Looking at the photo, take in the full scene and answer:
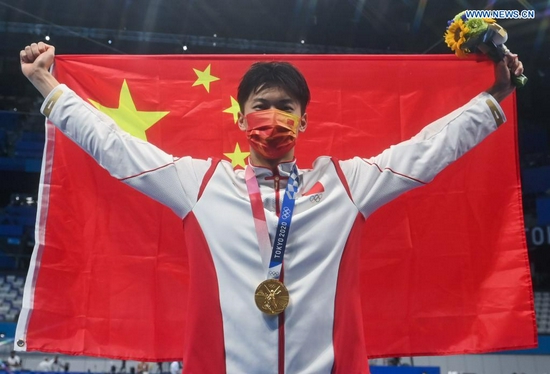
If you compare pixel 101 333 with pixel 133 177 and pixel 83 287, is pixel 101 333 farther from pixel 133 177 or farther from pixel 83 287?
pixel 133 177

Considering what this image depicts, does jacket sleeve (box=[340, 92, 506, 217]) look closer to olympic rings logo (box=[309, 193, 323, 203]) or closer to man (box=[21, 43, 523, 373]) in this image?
man (box=[21, 43, 523, 373])

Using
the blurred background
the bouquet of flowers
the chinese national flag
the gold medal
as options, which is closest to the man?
the gold medal

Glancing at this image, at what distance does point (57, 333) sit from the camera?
2.69 m

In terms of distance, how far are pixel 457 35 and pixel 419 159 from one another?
2.00 feet

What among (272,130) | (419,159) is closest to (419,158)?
(419,159)

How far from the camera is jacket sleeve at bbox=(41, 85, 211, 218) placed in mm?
1842

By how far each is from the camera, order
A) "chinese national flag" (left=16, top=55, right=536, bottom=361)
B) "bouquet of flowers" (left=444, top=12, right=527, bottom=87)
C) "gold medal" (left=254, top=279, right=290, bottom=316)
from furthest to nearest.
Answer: "chinese national flag" (left=16, top=55, right=536, bottom=361)
"bouquet of flowers" (left=444, top=12, right=527, bottom=87)
"gold medal" (left=254, top=279, right=290, bottom=316)

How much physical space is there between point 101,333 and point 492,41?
6.68ft

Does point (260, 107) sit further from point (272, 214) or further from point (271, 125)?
point (272, 214)

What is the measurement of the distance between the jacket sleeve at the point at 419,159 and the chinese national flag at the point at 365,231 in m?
0.88

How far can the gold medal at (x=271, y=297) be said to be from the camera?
166cm

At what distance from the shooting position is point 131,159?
1859 mm

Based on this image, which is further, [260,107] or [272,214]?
[260,107]

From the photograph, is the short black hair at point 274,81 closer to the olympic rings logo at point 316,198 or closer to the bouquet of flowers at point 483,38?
the olympic rings logo at point 316,198
